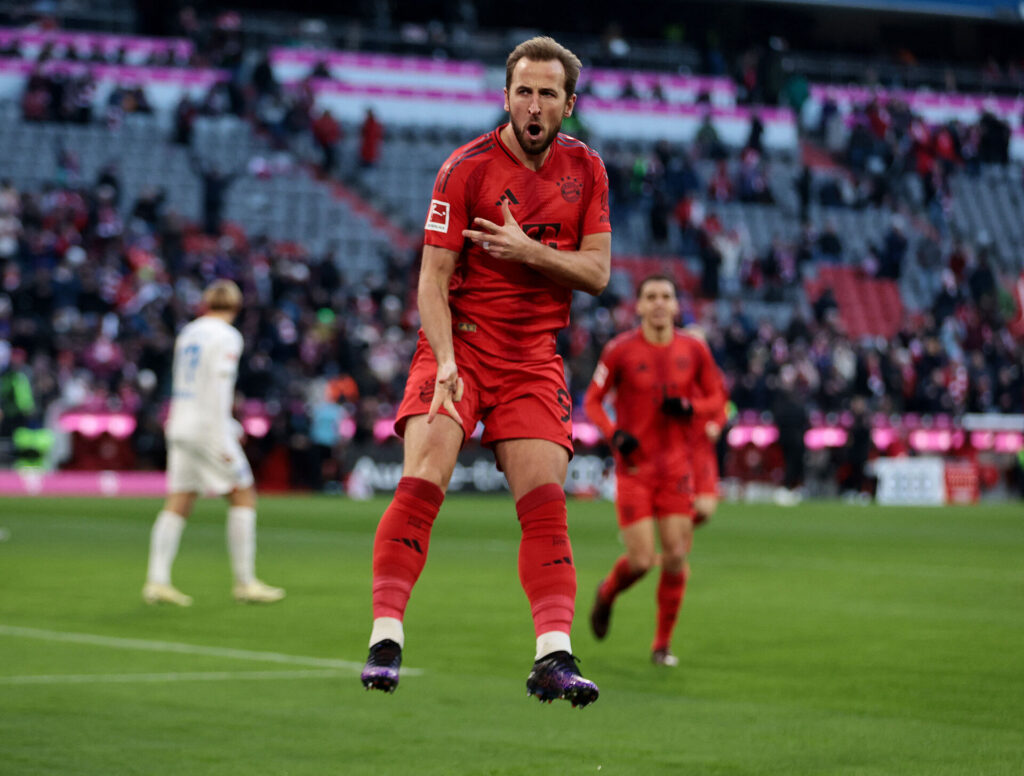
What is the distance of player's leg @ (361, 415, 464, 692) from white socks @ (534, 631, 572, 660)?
467 mm

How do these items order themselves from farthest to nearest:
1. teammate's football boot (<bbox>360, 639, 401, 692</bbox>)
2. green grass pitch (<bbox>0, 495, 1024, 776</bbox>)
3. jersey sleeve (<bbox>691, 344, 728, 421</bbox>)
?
jersey sleeve (<bbox>691, 344, 728, 421</bbox>) → green grass pitch (<bbox>0, 495, 1024, 776</bbox>) → teammate's football boot (<bbox>360, 639, 401, 692</bbox>)

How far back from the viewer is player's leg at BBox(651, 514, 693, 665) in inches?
372

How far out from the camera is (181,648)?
9.64m

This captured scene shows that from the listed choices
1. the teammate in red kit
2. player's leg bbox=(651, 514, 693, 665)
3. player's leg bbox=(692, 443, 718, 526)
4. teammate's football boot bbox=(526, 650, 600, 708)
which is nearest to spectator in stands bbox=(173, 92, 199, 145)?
the teammate in red kit

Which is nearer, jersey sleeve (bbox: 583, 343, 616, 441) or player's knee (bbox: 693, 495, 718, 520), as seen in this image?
jersey sleeve (bbox: 583, 343, 616, 441)

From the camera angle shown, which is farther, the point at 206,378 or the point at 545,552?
the point at 206,378

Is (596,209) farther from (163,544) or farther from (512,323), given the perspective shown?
(163,544)

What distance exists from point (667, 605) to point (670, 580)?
154 mm

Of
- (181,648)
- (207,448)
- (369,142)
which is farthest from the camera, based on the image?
(369,142)

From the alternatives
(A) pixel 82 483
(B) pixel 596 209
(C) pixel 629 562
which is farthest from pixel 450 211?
(A) pixel 82 483

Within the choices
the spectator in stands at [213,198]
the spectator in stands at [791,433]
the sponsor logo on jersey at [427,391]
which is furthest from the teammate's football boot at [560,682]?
the spectator in stands at [213,198]

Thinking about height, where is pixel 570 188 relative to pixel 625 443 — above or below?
below

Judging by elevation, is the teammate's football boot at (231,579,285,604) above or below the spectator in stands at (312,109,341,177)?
below

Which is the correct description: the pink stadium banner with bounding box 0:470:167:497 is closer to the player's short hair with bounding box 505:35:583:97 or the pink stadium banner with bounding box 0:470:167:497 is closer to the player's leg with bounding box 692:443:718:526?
the player's leg with bounding box 692:443:718:526
